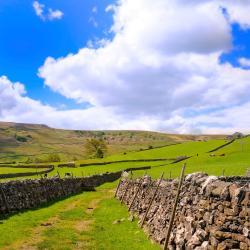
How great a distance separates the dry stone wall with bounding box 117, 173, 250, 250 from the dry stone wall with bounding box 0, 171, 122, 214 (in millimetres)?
14668

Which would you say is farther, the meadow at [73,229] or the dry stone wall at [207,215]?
the meadow at [73,229]

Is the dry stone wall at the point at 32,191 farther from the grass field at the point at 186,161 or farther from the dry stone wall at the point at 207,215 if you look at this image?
the grass field at the point at 186,161

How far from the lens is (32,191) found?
39812 mm

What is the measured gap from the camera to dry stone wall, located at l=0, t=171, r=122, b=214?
112 feet

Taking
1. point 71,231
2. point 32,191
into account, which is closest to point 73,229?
point 71,231

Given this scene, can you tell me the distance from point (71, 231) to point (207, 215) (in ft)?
38.2

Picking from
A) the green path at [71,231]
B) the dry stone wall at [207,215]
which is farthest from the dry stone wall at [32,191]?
the dry stone wall at [207,215]

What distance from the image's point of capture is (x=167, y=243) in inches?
697

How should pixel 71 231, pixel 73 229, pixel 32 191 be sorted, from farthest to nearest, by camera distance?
pixel 32 191 → pixel 73 229 → pixel 71 231

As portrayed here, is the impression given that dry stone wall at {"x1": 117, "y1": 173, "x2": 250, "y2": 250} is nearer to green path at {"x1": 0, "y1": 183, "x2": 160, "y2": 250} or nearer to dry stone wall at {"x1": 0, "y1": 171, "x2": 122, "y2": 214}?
green path at {"x1": 0, "y1": 183, "x2": 160, "y2": 250}

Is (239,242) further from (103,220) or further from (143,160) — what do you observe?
(143,160)

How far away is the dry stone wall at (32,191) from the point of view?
112ft

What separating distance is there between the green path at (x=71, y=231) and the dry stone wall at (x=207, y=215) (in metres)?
1.67

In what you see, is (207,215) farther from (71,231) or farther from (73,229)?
(73,229)
